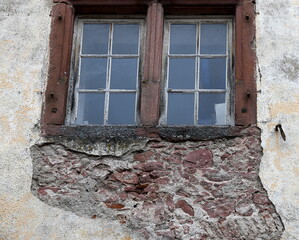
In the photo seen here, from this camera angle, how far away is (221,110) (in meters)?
7.18

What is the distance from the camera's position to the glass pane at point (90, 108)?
23.8 feet

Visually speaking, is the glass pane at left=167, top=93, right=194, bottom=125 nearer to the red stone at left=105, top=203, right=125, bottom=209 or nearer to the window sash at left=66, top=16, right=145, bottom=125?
the window sash at left=66, top=16, right=145, bottom=125

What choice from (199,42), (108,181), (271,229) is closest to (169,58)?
(199,42)

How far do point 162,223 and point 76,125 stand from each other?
126cm

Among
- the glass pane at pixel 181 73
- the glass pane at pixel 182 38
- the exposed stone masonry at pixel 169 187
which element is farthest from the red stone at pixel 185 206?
the glass pane at pixel 182 38

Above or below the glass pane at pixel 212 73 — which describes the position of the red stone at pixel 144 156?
below

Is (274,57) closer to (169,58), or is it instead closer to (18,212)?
(169,58)

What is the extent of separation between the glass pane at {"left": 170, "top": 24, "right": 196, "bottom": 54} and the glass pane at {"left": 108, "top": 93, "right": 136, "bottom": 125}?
641 millimetres

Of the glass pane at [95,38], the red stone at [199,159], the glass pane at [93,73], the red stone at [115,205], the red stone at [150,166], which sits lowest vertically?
the red stone at [115,205]

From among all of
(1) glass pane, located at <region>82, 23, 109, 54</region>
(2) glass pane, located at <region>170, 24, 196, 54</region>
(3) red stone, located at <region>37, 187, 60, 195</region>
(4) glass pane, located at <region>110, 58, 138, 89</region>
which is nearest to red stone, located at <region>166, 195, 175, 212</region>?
(3) red stone, located at <region>37, 187, 60, 195</region>

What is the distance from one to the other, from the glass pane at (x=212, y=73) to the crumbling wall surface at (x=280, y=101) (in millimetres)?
383

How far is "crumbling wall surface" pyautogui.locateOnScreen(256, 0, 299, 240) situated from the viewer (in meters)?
6.61

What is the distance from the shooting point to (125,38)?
7.54 m

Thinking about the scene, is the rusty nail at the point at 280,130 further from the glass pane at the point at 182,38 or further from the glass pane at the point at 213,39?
the glass pane at the point at 182,38
